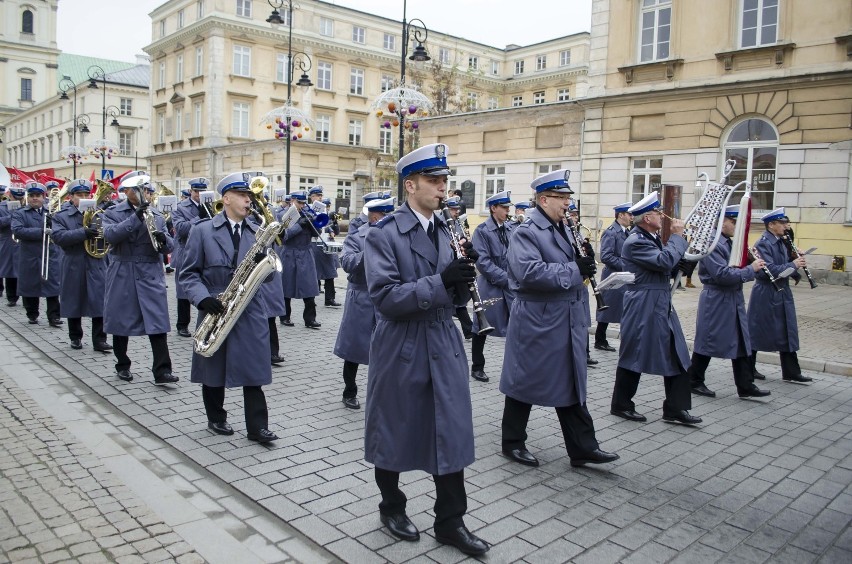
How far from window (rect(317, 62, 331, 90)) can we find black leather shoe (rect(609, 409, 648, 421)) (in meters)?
47.7

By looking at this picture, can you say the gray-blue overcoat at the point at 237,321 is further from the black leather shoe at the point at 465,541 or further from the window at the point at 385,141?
the window at the point at 385,141

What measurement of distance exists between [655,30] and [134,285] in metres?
18.8

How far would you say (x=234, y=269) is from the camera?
5918mm

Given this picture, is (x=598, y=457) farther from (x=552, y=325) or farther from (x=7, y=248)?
(x=7, y=248)

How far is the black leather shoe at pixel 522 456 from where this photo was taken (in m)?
5.41

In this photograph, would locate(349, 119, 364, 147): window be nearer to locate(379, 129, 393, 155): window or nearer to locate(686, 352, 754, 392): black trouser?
locate(379, 129, 393, 155): window

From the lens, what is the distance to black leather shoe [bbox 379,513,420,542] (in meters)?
4.07

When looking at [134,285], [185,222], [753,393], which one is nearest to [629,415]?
[753,393]

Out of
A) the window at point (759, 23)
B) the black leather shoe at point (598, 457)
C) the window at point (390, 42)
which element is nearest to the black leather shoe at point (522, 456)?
the black leather shoe at point (598, 457)

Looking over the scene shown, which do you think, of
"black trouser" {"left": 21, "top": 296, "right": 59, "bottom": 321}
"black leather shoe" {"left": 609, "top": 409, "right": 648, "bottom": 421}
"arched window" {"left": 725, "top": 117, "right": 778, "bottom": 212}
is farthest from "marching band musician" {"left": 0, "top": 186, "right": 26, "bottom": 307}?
"arched window" {"left": 725, "top": 117, "right": 778, "bottom": 212}

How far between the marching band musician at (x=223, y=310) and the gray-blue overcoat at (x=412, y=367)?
184 centimetres

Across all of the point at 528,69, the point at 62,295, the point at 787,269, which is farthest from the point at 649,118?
the point at 528,69

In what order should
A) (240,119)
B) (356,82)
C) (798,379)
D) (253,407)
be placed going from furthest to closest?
(356,82) → (240,119) → (798,379) → (253,407)

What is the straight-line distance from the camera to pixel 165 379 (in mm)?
7438
